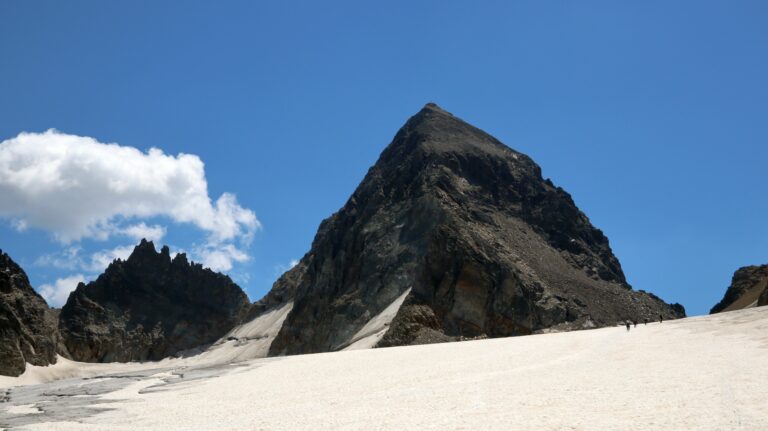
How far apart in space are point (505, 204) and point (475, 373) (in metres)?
78.4

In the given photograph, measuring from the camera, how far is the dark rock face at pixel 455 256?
56875mm

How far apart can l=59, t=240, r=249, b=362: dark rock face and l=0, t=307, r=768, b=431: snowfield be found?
82899 mm

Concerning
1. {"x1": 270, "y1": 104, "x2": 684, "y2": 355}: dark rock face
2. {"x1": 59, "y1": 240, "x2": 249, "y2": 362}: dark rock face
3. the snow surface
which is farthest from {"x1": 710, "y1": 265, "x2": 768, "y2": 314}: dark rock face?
{"x1": 59, "y1": 240, "x2": 249, "y2": 362}: dark rock face

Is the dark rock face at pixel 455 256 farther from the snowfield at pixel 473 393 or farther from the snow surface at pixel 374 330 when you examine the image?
the snowfield at pixel 473 393

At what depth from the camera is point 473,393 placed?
17969mm

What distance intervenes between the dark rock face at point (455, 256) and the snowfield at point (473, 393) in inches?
887

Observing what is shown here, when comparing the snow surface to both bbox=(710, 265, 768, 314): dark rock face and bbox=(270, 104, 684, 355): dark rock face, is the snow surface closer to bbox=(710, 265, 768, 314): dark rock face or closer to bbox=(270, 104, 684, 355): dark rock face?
bbox=(270, 104, 684, 355): dark rock face

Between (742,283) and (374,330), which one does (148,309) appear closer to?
(374,330)

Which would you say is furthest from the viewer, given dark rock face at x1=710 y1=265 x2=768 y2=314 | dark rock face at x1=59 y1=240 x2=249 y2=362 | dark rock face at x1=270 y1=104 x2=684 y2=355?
dark rock face at x1=59 y1=240 x2=249 y2=362

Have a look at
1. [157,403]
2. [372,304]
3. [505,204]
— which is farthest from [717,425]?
[505,204]

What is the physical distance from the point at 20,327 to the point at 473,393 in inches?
2257

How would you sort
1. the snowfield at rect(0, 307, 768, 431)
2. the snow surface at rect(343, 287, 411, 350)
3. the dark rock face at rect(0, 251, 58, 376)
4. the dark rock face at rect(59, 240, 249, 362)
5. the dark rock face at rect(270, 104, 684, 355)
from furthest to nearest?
1. the dark rock face at rect(59, 240, 249, 362)
2. the snow surface at rect(343, 287, 411, 350)
3. the dark rock face at rect(270, 104, 684, 355)
4. the dark rock face at rect(0, 251, 58, 376)
5. the snowfield at rect(0, 307, 768, 431)

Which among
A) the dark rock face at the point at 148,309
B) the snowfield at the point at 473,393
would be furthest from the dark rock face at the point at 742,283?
the dark rock face at the point at 148,309

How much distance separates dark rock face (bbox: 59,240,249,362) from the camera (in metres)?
107
